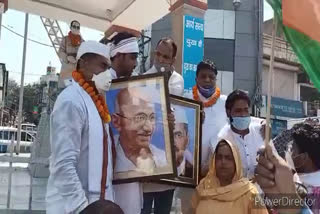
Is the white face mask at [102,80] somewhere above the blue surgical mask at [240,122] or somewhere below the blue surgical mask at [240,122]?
above

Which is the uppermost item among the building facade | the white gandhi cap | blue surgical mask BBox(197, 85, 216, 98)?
the building facade

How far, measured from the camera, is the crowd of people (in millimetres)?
2400

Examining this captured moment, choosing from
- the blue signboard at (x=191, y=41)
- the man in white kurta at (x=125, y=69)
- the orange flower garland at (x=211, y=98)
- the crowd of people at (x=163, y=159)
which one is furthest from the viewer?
the blue signboard at (x=191, y=41)

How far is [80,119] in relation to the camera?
253 cm

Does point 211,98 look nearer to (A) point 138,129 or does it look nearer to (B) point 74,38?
(A) point 138,129

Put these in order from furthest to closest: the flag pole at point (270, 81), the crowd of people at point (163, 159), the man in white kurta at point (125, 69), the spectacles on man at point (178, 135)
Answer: the spectacles on man at point (178, 135), the man in white kurta at point (125, 69), the crowd of people at point (163, 159), the flag pole at point (270, 81)

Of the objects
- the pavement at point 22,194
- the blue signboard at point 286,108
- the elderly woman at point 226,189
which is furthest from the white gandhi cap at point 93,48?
the blue signboard at point 286,108

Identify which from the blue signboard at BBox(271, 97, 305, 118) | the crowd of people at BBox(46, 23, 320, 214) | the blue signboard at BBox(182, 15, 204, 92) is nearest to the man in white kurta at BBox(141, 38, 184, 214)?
the crowd of people at BBox(46, 23, 320, 214)

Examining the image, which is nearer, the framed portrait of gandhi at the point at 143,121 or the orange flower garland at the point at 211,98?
the framed portrait of gandhi at the point at 143,121

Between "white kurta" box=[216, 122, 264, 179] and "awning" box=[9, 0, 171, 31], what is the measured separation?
3952 mm

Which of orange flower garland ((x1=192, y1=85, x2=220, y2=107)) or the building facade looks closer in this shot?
orange flower garland ((x1=192, y1=85, x2=220, y2=107))

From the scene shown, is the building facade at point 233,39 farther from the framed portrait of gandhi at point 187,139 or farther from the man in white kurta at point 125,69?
the man in white kurta at point 125,69

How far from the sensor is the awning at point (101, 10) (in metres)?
6.88

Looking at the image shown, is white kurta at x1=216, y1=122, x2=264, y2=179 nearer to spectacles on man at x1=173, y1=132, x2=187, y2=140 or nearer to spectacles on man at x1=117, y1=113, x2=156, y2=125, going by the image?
spectacles on man at x1=173, y1=132, x2=187, y2=140
